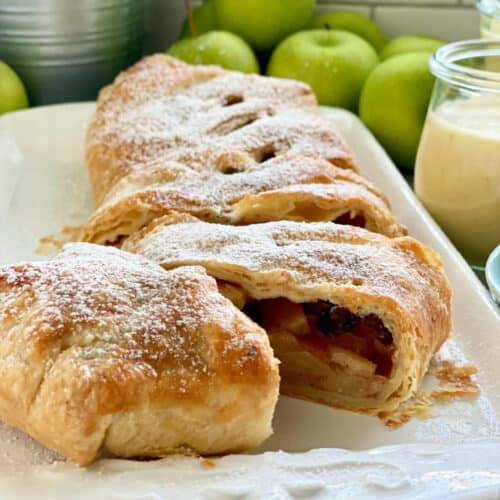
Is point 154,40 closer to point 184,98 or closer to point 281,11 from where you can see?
point 281,11

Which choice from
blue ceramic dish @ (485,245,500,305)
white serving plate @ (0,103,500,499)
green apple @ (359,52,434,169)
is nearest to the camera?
white serving plate @ (0,103,500,499)

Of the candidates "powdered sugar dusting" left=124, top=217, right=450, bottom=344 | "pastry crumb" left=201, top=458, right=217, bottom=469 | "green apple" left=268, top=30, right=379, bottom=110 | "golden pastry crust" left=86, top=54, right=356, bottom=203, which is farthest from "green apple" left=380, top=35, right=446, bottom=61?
"pastry crumb" left=201, top=458, right=217, bottom=469

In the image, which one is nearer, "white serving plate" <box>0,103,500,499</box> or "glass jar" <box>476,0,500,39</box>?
"white serving plate" <box>0,103,500,499</box>

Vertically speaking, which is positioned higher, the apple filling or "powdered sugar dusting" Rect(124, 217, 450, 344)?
"powdered sugar dusting" Rect(124, 217, 450, 344)

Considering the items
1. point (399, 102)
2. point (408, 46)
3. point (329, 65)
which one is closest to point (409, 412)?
point (399, 102)

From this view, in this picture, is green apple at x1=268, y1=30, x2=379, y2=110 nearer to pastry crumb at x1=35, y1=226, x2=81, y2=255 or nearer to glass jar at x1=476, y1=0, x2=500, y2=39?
glass jar at x1=476, y1=0, x2=500, y2=39
